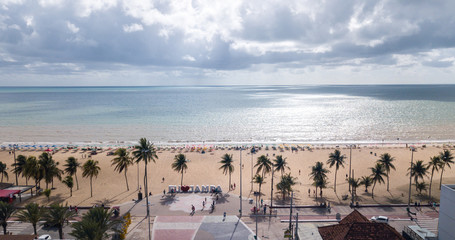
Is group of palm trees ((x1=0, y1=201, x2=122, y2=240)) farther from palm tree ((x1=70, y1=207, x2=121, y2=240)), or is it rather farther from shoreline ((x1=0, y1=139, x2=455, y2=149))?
shoreline ((x1=0, y1=139, x2=455, y2=149))

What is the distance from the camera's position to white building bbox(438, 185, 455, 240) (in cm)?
2298

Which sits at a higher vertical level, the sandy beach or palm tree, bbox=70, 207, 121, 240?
palm tree, bbox=70, 207, 121, 240

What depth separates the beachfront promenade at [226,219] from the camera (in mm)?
30344

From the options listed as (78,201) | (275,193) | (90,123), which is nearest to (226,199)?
(275,193)

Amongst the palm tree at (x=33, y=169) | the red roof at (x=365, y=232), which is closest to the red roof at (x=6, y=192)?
the palm tree at (x=33, y=169)

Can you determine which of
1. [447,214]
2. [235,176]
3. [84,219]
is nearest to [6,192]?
[84,219]

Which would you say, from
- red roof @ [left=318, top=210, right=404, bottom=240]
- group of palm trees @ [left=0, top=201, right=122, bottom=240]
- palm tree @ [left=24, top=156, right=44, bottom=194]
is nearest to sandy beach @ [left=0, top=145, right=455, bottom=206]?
palm tree @ [left=24, top=156, right=44, bottom=194]

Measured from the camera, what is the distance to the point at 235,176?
51469 mm

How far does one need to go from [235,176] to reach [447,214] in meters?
33.1

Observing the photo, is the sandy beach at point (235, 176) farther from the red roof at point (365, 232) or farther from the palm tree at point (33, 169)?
the red roof at point (365, 232)

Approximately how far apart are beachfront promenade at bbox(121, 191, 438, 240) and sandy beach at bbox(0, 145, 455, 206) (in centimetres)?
395

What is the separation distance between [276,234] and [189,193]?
1657 centimetres

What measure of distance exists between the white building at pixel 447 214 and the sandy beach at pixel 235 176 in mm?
16457

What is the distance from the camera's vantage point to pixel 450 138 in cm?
8856
